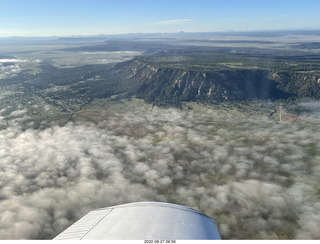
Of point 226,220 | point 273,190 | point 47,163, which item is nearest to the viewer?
point 226,220

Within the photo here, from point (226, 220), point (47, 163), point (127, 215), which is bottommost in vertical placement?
point (226, 220)

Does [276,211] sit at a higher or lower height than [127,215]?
lower

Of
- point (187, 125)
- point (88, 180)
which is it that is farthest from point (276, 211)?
point (187, 125)

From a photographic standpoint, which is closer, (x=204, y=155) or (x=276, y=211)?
(x=276, y=211)

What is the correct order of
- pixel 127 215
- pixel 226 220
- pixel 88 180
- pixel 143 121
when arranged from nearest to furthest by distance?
pixel 127 215
pixel 226 220
pixel 88 180
pixel 143 121

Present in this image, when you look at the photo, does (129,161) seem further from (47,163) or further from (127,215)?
(127,215)

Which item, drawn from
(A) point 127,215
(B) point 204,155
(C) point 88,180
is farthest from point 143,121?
(A) point 127,215
